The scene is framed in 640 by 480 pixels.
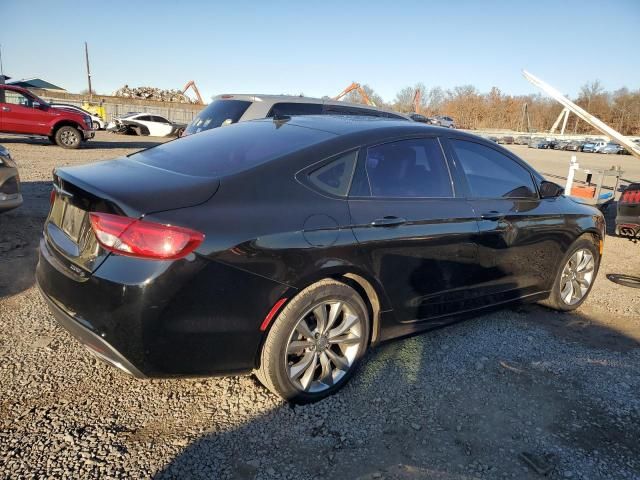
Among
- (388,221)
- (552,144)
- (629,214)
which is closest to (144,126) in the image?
(629,214)

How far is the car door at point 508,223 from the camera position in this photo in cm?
361

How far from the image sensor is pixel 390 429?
2.66m

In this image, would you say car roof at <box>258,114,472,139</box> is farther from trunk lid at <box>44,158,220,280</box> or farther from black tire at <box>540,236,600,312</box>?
black tire at <box>540,236,600,312</box>

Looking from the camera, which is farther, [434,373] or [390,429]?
[434,373]

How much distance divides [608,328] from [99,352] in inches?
162

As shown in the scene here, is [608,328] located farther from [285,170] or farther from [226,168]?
[226,168]

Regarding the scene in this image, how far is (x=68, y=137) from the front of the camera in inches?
634

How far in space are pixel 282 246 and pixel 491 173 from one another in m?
2.13

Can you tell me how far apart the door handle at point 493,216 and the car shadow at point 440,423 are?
3.18 feet

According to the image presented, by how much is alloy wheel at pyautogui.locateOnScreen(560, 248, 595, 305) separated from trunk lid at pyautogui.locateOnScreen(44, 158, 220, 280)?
3489 mm

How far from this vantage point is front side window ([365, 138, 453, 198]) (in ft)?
10.1

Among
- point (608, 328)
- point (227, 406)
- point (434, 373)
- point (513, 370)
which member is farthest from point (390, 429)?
point (608, 328)

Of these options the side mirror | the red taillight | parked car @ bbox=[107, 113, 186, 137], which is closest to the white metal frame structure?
the side mirror

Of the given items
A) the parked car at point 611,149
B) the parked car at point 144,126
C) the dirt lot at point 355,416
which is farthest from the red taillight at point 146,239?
the parked car at point 611,149
